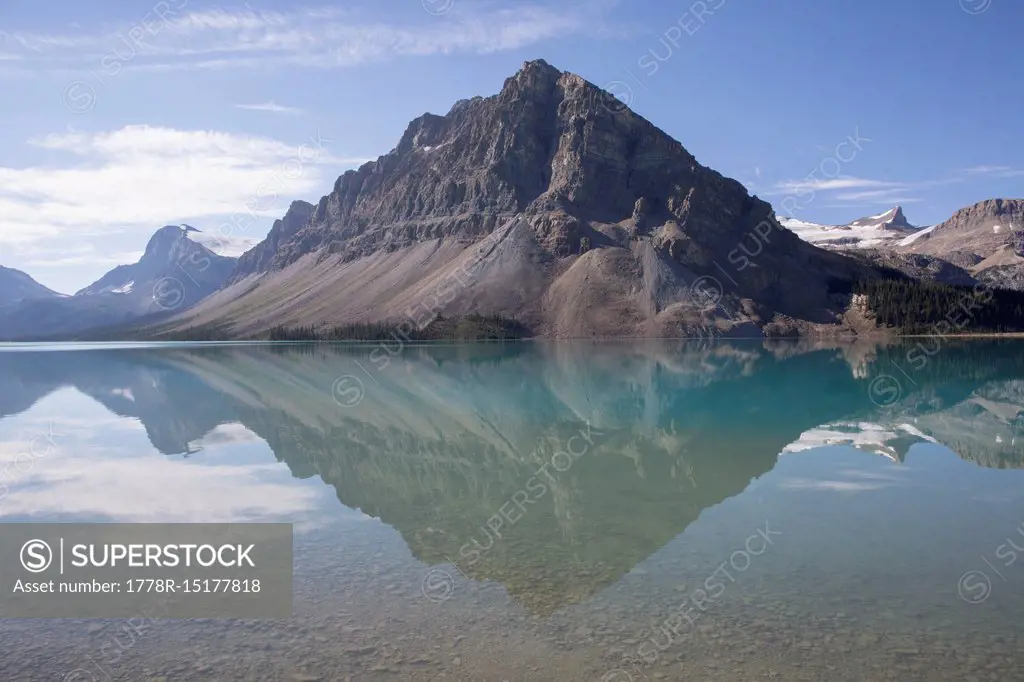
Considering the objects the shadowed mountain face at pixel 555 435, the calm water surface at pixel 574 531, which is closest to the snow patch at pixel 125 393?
the shadowed mountain face at pixel 555 435

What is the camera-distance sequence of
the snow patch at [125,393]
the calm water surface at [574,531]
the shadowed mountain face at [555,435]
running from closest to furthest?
the calm water surface at [574,531] < the shadowed mountain face at [555,435] < the snow patch at [125,393]

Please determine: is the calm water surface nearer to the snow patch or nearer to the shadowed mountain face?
the shadowed mountain face

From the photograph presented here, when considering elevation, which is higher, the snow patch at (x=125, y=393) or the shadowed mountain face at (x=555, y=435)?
the shadowed mountain face at (x=555, y=435)

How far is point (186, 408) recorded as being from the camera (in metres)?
42.7

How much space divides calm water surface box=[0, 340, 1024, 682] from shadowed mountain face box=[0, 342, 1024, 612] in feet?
0.52

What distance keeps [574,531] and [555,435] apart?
45.5 ft

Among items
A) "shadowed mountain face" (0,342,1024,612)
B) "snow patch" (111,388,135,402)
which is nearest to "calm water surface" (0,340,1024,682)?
"shadowed mountain face" (0,342,1024,612)

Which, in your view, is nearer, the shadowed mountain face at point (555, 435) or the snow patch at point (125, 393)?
the shadowed mountain face at point (555, 435)

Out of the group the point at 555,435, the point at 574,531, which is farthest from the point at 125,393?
the point at 574,531

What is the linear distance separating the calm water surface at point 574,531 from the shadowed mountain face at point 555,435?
158 mm

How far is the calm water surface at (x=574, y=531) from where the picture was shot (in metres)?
9.99

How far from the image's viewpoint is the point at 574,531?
15.9 meters

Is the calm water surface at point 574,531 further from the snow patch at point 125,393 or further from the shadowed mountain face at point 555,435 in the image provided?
the snow patch at point 125,393

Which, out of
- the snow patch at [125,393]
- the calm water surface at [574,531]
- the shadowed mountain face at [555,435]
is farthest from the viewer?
the snow patch at [125,393]
